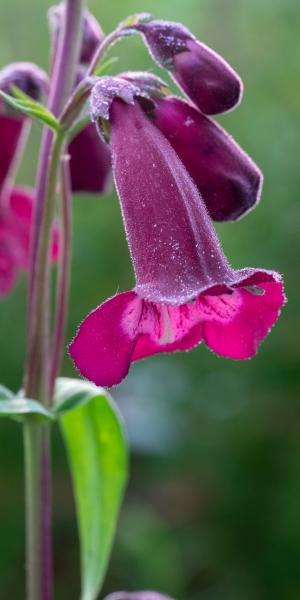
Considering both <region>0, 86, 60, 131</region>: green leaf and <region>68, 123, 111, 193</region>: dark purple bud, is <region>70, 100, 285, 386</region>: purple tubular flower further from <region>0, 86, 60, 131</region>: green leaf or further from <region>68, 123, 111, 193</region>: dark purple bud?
<region>68, 123, 111, 193</region>: dark purple bud

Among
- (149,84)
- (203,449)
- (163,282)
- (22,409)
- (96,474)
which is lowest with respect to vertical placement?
(203,449)

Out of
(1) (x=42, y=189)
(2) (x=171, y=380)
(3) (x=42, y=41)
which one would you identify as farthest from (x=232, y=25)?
(1) (x=42, y=189)

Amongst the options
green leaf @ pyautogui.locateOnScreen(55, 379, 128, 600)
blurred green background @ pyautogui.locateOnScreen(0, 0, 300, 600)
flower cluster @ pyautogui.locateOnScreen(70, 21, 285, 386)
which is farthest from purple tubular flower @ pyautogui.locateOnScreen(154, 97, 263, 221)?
blurred green background @ pyautogui.locateOnScreen(0, 0, 300, 600)

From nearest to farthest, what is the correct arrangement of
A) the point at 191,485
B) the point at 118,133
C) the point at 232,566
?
1. the point at 118,133
2. the point at 232,566
3. the point at 191,485

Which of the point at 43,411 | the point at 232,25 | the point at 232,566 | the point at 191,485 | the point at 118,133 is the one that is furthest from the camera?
the point at 232,25

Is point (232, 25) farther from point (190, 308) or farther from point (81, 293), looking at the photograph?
point (190, 308)

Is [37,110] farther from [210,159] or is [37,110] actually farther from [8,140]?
[8,140]

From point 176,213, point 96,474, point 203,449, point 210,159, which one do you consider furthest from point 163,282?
point 203,449
